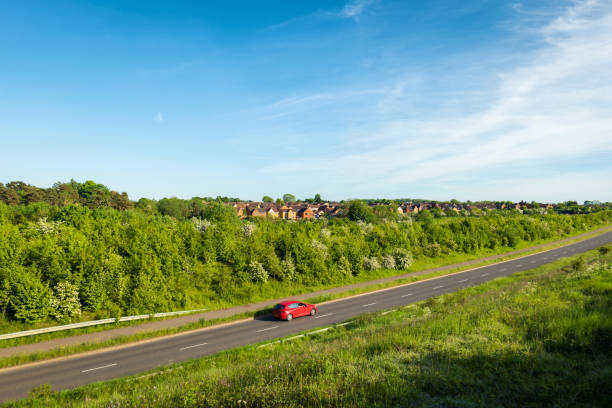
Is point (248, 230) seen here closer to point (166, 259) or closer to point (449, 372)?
A: point (166, 259)

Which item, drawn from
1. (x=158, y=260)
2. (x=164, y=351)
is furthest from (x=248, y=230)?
(x=164, y=351)

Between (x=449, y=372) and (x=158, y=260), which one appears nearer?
(x=449, y=372)

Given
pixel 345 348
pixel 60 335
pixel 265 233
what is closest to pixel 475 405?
pixel 345 348

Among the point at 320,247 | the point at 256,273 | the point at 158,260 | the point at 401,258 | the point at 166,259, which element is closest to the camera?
the point at 158,260

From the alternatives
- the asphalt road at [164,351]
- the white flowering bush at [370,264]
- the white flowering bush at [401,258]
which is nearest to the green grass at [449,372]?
the asphalt road at [164,351]

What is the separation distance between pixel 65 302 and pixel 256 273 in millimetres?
14407

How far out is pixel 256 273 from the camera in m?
29.3

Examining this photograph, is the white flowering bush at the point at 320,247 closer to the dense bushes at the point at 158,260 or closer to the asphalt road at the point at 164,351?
the dense bushes at the point at 158,260

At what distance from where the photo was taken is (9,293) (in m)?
18.4

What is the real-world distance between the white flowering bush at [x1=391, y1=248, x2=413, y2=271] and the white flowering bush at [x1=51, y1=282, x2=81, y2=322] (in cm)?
3411

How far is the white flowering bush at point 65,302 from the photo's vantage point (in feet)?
63.6

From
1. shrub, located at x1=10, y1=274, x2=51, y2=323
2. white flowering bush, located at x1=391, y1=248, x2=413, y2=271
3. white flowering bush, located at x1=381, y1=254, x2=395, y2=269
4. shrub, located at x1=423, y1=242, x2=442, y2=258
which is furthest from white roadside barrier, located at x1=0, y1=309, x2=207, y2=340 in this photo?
shrub, located at x1=423, y1=242, x2=442, y2=258

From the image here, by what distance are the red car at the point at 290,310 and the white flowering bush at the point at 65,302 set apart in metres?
13.0

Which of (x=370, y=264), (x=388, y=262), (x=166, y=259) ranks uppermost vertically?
(x=166, y=259)
